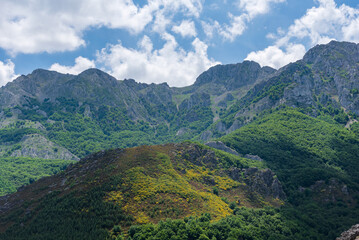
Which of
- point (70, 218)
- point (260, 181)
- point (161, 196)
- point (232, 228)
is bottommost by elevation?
point (232, 228)

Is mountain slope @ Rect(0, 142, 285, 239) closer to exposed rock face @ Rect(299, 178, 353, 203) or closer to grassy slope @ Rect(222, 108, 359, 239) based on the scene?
grassy slope @ Rect(222, 108, 359, 239)

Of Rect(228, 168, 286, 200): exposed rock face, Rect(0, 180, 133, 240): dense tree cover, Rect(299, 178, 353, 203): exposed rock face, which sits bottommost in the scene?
Rect(299, 178, 353, 203): exposed rock face

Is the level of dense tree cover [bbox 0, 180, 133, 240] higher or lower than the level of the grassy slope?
higher

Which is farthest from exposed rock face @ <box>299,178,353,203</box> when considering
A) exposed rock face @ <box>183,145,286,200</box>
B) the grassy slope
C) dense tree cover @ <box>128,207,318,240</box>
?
dense tree cover @ <box>128,207,318,240</box>

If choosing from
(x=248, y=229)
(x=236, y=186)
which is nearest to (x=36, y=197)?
(x=248, y=229)

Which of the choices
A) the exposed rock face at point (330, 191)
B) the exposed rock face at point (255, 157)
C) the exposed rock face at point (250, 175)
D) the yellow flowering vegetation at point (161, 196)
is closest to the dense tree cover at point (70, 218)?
the yellow flowering vegetation at point (161, 196)

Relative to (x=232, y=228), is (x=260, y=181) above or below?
above

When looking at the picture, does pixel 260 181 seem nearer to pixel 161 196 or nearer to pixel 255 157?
pixel 255 157

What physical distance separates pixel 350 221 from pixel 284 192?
36.7m

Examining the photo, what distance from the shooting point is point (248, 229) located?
89.9 meters

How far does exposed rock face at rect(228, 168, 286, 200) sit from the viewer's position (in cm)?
13790

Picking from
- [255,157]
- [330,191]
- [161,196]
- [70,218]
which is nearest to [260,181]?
[330,191]

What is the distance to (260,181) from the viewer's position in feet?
461

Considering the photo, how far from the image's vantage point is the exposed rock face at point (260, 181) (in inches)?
5429
